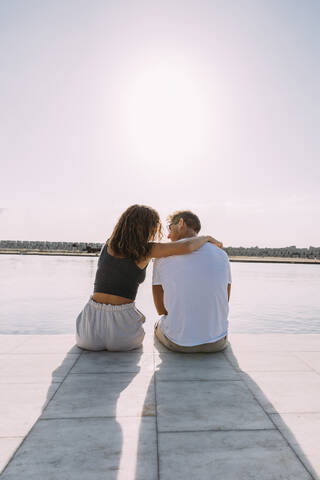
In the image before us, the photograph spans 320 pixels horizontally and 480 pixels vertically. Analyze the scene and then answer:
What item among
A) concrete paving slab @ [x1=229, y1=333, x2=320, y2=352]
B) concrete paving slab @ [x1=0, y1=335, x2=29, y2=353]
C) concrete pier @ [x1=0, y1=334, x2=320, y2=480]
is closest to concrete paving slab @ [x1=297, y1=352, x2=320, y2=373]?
concrete pier @ [x1=0, y1=334, x2=320, y2=480]

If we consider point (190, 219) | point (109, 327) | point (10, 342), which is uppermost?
point (190, 219)

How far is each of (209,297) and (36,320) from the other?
4.18m

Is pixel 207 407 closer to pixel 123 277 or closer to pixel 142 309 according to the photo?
pixel 123 277

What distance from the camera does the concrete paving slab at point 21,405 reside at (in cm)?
186

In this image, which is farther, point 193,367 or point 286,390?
point 193,367

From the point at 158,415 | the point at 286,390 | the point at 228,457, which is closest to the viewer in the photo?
the point at 228,457

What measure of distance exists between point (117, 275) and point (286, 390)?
1.57m

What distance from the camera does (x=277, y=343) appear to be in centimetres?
367

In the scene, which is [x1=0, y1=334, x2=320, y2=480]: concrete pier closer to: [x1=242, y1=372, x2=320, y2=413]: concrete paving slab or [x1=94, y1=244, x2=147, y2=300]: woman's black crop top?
[x1=242, y1=372, x2=320, y2=413]: concrete paving slab

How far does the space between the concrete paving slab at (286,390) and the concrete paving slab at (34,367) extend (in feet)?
4.58

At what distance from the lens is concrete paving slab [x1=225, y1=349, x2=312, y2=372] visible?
9.33 feet

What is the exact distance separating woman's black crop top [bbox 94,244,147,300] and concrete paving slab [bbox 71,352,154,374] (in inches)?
20.6

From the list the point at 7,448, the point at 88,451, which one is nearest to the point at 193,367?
A: the point at 88,451

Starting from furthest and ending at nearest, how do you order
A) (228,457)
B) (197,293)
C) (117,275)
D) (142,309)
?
(142,309) < (117,275) < (197,293) < (228,457)
